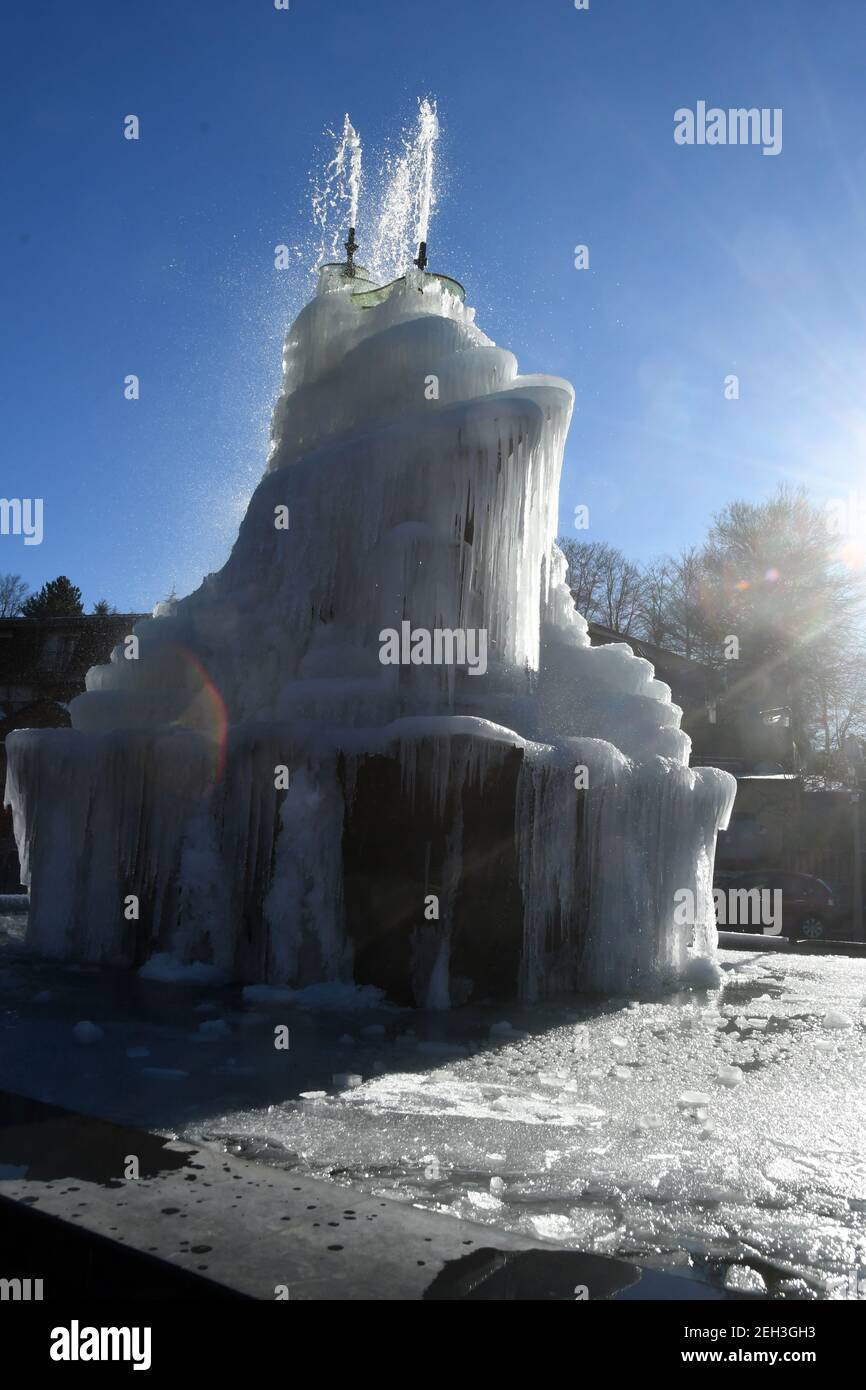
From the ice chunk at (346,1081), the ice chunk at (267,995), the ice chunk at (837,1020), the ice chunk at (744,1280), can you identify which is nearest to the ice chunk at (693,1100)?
the ice chunk at (346,1081)

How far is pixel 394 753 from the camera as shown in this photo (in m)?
9.07

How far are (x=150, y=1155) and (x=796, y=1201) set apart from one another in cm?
258

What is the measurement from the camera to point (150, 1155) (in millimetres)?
3668

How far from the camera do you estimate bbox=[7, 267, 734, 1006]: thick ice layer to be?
946 cm

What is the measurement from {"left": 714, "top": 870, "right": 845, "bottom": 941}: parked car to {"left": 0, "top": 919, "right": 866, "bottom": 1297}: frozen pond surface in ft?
46.9

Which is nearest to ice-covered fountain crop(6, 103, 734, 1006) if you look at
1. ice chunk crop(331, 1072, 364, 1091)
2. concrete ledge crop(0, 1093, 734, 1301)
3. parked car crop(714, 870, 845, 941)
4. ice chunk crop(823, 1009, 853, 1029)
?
ice chunk crop(823, 1009, 853, 1029)

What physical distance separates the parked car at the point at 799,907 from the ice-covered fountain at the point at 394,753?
41.1ft

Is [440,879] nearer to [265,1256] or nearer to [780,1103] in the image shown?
[780,1103]

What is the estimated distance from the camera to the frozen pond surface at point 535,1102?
3709mm

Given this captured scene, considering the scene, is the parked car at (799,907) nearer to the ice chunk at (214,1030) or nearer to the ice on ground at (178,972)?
the ice on ground at (178,972)

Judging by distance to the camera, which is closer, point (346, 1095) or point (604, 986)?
point (346, 1095)

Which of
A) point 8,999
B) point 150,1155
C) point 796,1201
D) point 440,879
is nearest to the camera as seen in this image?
point 150,1155

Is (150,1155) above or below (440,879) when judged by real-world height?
below

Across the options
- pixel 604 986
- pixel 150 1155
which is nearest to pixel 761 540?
pixel 604 986
